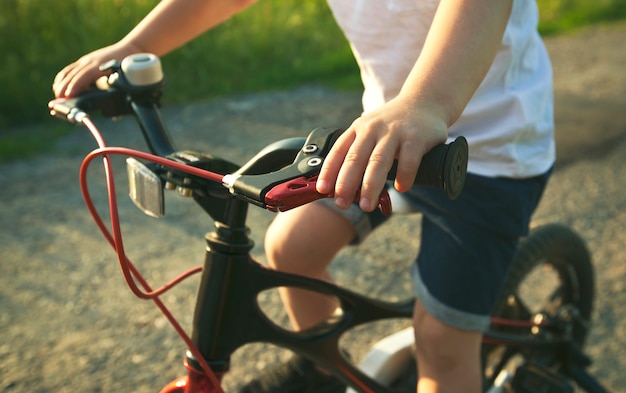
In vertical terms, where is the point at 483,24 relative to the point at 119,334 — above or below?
above

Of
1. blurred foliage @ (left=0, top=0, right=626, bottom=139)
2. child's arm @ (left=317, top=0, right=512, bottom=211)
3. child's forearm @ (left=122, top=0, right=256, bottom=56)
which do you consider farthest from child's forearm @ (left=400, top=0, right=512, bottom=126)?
blurred foliage @ (left=0, top=0, right=626, bottom=139)

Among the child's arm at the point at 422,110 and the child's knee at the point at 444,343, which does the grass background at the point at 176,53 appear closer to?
the child's knee at the point at 444,343

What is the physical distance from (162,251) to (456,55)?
2.21 m

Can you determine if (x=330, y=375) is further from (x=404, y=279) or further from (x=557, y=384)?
(x=404, y=279)

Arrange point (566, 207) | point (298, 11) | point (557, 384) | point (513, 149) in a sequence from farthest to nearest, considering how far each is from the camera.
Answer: point (298, 11)
point (566, 207)
point (557, 384)
point (513, 149)

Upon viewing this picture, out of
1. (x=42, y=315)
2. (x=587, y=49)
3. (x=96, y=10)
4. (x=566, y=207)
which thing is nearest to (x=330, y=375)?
(x=42, y=315)

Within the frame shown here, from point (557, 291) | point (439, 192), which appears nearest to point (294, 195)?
point (439, 192)

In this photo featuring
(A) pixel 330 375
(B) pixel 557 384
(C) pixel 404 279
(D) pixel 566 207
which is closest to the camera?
(A) pixel 330 375

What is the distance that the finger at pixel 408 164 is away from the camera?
1.12 metres

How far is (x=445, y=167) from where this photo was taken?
3.64 feet

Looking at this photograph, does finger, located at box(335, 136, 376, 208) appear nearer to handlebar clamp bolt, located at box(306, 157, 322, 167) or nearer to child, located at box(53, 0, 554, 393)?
handlebar clamp bolt, located at box(306, 157, 322, 167)

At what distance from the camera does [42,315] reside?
113 inches

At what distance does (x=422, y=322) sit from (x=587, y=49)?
4931mm

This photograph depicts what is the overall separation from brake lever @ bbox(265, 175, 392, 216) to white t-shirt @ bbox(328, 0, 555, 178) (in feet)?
2.06
